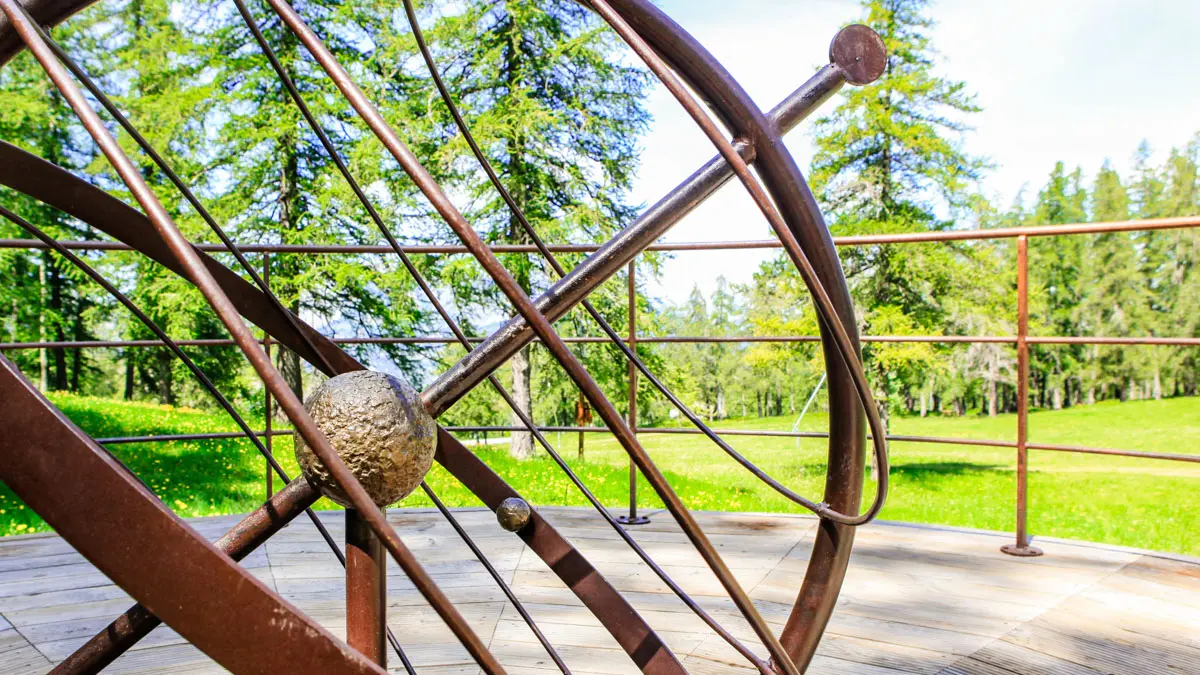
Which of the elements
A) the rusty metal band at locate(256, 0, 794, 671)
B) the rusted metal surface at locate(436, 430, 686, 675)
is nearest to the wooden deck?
the rusted metal surface at locate(436, 430, 686, 675)

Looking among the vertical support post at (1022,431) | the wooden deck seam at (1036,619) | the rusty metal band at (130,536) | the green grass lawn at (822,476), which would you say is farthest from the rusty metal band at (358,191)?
the green grass lawn at (822,476)

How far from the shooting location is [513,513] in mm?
978

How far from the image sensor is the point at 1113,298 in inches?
1212

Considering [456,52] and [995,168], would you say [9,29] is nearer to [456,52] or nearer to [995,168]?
[456,52]

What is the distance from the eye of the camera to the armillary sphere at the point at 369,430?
572 mm

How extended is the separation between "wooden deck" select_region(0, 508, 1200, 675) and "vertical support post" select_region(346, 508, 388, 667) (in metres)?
0.94

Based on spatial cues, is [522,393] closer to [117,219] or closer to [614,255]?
[117,219]

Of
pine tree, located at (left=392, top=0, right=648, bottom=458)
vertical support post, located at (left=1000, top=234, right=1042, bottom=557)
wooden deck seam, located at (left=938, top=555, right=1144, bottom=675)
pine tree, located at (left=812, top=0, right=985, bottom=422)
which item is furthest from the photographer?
pine tree, located at (left=812, top=0, right=985, bottom=422)

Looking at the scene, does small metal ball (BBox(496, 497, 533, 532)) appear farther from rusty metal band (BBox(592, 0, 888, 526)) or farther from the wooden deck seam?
the wooden deck seam

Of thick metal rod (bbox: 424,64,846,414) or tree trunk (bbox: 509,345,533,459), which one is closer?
thick metal rod (bbox: 424,64,846,414)

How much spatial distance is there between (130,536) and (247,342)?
0.53 feet

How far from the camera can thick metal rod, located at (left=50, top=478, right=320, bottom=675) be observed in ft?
2.82

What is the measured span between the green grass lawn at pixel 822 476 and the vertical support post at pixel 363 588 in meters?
4.99

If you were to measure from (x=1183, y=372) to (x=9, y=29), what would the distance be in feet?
Result: 128
